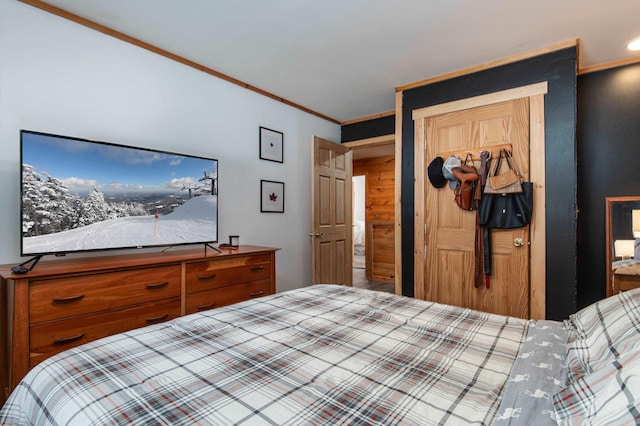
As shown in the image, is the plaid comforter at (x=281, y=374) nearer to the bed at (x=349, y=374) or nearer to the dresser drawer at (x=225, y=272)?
the bed at (x=349, y=374)

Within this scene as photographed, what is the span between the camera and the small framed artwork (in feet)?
11.8

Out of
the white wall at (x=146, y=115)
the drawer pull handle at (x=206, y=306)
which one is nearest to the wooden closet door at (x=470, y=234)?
the white wall at (x=146, y=115)

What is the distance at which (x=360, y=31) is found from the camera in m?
2.45

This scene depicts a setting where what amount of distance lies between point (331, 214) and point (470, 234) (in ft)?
5.77

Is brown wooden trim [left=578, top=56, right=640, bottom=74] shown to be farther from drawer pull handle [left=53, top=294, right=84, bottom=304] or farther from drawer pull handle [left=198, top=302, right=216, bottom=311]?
drawer pull handle [left=53, top=294, right=84, bottom=304]

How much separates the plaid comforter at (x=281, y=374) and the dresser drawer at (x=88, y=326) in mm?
813

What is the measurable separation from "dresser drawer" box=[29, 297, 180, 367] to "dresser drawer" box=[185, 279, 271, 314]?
135 mm

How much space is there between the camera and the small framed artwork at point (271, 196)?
361 centimetres

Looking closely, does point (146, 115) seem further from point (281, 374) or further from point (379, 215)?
point (379, 215)

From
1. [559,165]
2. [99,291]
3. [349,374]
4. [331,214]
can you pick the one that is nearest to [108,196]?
[99,291]

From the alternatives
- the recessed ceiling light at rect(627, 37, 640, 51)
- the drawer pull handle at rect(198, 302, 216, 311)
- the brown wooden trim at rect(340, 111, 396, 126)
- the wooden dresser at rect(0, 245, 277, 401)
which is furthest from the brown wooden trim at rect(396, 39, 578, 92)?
the drawer pull handle at rect(198, 302, 216, 311)

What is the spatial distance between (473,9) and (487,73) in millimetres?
957

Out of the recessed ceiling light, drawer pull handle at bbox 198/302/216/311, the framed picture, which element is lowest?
drawer pull handle at bbox 198/302/216/311

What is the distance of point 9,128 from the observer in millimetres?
2006
